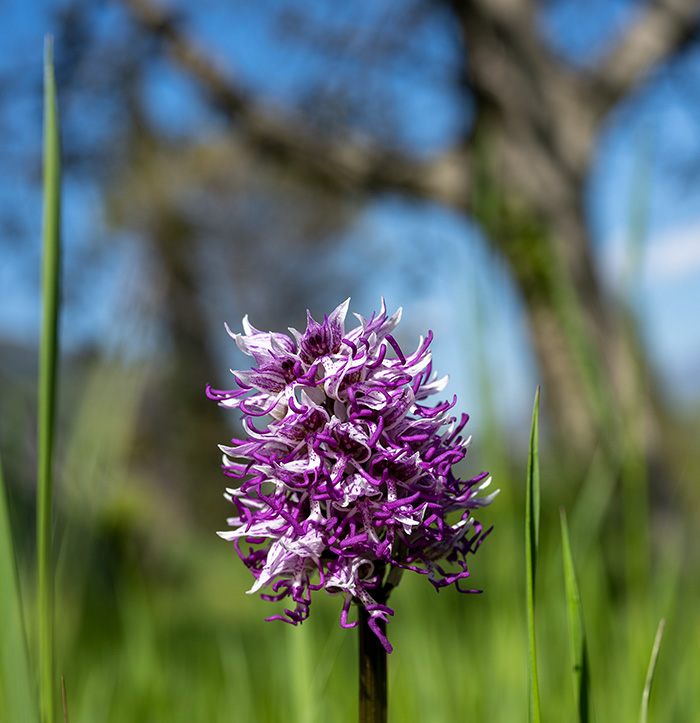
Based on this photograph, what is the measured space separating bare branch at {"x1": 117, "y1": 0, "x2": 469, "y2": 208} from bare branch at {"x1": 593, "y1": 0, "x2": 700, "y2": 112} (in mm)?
1531

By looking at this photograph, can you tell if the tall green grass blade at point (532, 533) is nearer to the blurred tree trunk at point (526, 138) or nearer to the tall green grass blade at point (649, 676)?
the tall green grass blade at point (649, 676)

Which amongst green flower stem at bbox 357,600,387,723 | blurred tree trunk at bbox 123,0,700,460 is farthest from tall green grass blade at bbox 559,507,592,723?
blurred tree trunk at bbox 123,0,700,460

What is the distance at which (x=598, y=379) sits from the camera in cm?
138

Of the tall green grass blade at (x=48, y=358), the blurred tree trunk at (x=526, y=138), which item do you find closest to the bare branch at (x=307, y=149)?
the blurred tree trunk at (x=526, y=138)

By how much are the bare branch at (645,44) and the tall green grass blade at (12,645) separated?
23.9 ft

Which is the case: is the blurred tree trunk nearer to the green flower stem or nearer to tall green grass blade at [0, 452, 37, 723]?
the green flower stem

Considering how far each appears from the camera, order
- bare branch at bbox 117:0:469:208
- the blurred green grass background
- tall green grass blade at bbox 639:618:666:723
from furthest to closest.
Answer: bare branch at bbox 117:0:469:208 < the blurred green grass background < tall green grass blade at bbox 639:618:666:723

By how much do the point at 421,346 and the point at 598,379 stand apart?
84 cm

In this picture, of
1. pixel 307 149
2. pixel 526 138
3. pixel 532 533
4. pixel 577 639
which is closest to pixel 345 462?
pixel 532 533

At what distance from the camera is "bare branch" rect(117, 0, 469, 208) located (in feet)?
22.3

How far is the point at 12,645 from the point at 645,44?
7.49m

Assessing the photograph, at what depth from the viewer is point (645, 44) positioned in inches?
263

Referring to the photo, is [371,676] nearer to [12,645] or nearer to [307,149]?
[12,645]

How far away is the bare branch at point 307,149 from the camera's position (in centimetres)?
679
